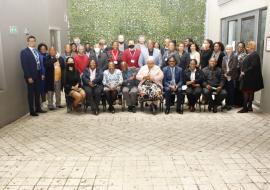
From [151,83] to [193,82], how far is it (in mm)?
933

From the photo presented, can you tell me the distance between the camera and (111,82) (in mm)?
6777

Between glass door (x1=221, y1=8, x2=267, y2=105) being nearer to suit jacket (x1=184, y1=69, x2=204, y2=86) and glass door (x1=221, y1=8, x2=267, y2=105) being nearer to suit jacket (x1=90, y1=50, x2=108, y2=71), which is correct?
suit jacket (x1=184, y1=69, x2=204, y2=86)

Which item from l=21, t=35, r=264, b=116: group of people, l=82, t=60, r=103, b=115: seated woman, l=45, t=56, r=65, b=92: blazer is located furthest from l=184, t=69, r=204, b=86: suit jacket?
l=45, t=56, r=65, b=92: blazer

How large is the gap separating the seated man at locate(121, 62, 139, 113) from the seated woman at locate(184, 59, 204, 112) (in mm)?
1160

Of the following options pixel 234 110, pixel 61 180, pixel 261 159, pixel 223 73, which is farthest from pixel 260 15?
pixel 61 180

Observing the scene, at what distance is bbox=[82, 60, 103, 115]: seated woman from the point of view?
6664 mm

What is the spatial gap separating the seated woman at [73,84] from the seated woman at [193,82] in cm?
234

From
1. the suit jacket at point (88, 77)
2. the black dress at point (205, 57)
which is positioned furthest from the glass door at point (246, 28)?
the suit jacket at point (88, 77)

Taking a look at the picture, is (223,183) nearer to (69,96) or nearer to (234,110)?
(234,110)

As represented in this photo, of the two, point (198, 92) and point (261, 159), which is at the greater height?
point (198, 92)

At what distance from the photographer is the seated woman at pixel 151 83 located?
6625 mm

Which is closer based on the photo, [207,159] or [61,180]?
[61,180]

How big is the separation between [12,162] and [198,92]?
4.09 meters

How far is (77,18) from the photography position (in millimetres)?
11633
